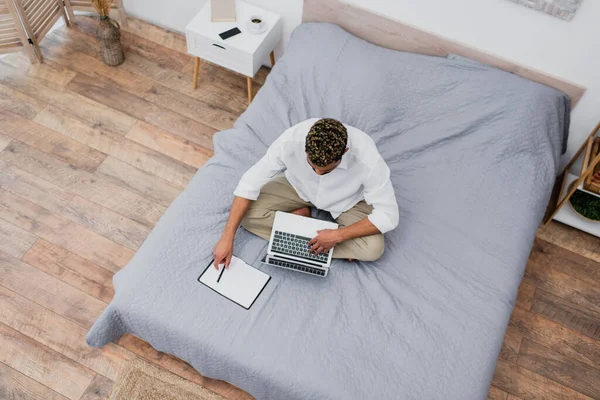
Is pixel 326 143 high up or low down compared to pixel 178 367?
up

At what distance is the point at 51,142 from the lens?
9.41ft

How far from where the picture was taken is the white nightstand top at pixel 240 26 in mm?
2750

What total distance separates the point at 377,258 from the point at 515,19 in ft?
4.19

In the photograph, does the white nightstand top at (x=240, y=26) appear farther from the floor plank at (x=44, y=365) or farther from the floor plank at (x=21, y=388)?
the floor plank at (x=21, y=388)

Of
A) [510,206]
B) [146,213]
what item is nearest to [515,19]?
[510,206]

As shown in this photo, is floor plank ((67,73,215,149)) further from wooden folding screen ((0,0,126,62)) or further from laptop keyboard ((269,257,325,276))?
laptop keyboard ((269,257,325,276))

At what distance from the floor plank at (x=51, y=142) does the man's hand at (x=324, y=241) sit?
4.55 feet

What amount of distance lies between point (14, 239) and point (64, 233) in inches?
8.8

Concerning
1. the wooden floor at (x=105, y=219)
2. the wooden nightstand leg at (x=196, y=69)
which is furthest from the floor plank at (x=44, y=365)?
the wooden nightstand leg at (x=196, y=69)

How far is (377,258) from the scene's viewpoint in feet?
6.84

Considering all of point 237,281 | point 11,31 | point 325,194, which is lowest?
point 237,281

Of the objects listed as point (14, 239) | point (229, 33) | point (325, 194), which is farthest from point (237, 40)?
point (14, 239)

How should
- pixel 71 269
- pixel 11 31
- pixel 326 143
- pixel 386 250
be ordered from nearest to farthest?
pixel 326 143, pixel 386 250, pixel 71 269, pixel 11 31

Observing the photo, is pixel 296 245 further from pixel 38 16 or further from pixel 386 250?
pixel 38 16
